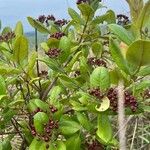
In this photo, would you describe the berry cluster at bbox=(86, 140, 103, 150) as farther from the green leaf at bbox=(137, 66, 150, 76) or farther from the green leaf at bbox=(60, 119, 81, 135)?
the green leaf at bbox=(137, 66, 150, 76)

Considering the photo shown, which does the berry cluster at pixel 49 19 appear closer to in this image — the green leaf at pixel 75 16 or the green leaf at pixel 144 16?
the green leaf at pixel 75 16

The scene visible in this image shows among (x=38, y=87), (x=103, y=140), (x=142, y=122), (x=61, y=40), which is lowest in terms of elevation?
(x=142, y=122)

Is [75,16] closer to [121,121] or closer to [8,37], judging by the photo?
[8,37]

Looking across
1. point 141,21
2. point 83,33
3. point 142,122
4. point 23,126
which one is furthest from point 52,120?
point 142,122

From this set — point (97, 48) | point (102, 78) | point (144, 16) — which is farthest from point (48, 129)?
point (97, 48)

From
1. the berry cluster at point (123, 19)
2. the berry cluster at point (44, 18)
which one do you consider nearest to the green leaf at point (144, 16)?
the berry cluster at point (123, 19)

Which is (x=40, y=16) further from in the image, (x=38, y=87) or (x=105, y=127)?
(x=105, y=127)

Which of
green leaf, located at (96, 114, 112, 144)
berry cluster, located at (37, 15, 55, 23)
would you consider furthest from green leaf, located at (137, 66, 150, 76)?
berry cluster, located at (37, 15, 55, 23)
